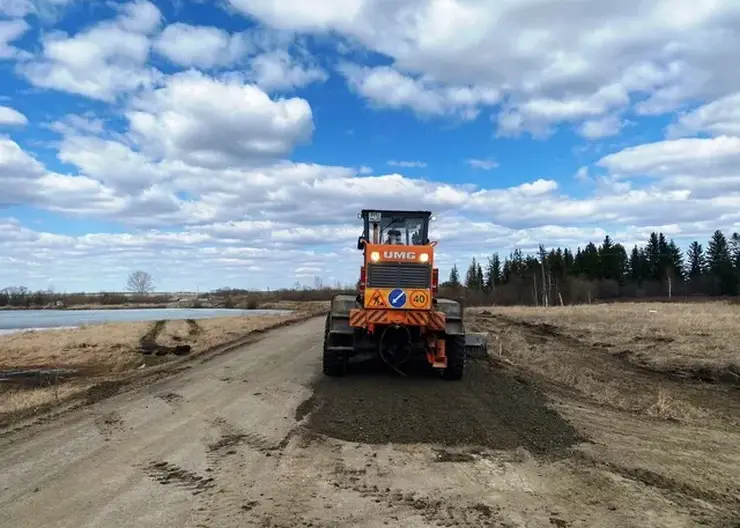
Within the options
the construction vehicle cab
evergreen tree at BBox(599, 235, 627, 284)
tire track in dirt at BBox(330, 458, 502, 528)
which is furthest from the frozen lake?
evergreen tree at BBox(599, 235, 627, 284)

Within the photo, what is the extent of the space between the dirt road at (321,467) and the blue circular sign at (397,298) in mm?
2021

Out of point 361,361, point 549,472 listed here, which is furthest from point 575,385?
point 549,472

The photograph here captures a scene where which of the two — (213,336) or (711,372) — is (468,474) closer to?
(711,372)

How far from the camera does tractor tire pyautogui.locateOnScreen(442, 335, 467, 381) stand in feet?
41.8

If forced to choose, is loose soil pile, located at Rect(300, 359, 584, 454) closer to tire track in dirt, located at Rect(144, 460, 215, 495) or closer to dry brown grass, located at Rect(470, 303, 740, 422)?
dry brown grass, located at Rect(470, 303, 740, 422)

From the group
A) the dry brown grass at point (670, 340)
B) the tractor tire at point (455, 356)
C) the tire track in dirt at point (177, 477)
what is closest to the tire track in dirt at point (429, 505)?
the tire track in dirt at point (177, 477)

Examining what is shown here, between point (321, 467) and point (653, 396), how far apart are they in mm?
8023

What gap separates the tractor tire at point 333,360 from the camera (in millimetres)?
12906

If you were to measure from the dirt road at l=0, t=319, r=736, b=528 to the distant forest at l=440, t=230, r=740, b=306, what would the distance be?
279 feet

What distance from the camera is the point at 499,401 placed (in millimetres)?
10758

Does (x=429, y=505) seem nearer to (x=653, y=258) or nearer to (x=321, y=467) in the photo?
(x=321, y=467)

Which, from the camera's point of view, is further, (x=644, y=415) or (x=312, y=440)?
(x=644, y=415)

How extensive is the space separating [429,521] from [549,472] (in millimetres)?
2061

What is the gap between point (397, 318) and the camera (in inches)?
502
